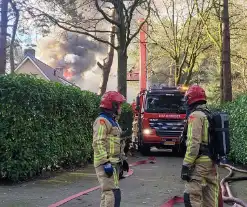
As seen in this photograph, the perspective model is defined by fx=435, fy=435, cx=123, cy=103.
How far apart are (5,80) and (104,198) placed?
476 cm

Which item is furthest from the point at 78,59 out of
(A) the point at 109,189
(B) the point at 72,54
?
(A) the point at 109,189

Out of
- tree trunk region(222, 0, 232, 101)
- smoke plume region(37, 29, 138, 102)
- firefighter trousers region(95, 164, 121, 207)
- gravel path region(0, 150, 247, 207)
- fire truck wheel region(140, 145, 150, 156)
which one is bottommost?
gravel path region(0, 150, 247, 207)

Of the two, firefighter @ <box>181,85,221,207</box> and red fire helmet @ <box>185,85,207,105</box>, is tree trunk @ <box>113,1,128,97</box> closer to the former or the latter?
red fire helmet @ <box>185,85,207,105</box>

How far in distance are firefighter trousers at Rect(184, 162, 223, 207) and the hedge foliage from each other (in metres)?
4.80

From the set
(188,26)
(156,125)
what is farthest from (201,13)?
(156,125)

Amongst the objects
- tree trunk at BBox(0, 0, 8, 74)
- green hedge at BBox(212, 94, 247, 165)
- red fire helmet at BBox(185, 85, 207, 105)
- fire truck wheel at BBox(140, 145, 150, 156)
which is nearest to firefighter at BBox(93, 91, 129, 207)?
red fire helmet at BBox(185, 85, 207, 105)

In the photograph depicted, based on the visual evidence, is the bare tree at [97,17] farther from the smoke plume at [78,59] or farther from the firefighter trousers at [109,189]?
the smoke plume at [78,59]

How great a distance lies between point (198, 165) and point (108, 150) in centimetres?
115

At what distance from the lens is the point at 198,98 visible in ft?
18.5

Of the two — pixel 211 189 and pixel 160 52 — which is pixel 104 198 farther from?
pixel 160 52

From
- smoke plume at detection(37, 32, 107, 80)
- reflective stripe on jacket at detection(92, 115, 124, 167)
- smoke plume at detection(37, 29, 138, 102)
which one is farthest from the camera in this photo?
smoke plume at detection(37, 29, 138, 102)

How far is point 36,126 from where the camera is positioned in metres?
9.89

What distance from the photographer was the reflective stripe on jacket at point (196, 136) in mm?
5352

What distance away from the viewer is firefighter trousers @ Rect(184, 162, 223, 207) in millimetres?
5406
